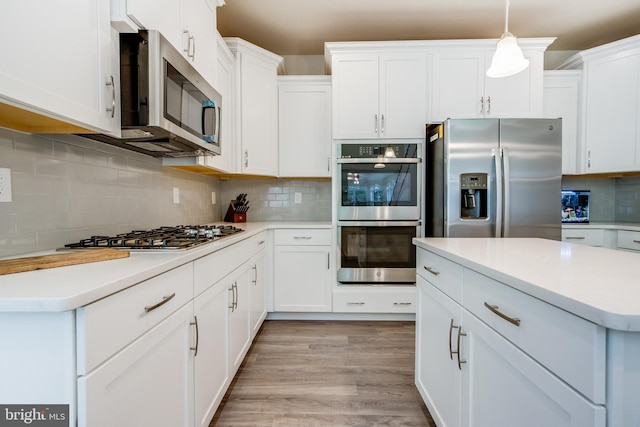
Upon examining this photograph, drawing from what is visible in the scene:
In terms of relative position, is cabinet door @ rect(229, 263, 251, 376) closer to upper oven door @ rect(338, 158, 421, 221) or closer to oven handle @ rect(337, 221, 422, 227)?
oven handle @ rect(337, 221, 422, 227)

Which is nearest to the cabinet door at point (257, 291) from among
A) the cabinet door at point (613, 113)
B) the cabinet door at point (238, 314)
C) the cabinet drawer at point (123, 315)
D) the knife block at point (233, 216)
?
the cabinet door at point (238, 314)

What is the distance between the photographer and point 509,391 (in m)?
0.84

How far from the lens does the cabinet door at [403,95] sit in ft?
8.96

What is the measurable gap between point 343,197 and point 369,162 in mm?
388

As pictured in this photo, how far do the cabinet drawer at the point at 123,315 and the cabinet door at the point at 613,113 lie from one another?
12.2 feet

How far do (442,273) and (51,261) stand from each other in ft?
4.51

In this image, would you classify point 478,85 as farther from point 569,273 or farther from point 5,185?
point 5,185

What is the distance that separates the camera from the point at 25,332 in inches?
24.6

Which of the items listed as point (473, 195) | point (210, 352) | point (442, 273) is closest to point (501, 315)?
point (442, 273)

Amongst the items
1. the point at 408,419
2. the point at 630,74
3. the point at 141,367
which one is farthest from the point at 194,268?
the point at 630,74

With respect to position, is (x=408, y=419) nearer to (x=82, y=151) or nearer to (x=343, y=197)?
(x=343, y=197)

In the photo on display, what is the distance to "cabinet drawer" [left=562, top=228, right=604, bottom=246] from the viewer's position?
284 cm

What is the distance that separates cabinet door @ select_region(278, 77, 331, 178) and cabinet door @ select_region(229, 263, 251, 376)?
50.6 inches

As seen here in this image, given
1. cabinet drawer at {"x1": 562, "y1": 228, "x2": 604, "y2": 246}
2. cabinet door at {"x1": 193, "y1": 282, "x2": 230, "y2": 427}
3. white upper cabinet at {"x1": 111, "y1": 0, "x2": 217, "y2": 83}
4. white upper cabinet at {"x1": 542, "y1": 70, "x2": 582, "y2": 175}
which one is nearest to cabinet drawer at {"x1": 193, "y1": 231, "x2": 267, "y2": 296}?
cabinet door at {"x1": 193, "y1": 282, "x2": 230, "y2": 427}
